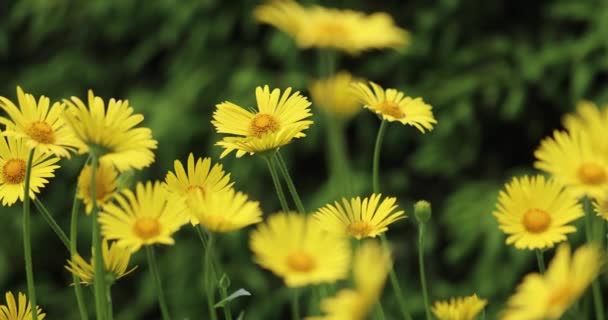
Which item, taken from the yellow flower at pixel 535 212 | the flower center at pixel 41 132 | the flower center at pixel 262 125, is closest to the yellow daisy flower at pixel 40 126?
the flower center at pixel 41 132

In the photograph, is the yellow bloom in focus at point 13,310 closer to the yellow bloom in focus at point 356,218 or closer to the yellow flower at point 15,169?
the yellow flower at point 15,169

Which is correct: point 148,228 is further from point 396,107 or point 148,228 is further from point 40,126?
point 396,107

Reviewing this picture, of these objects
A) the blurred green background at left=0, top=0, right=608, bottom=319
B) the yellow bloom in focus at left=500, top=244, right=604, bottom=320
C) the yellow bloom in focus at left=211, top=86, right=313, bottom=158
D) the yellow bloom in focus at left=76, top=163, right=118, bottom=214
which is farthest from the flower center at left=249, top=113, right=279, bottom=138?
the blurred green background at left=0, top=0, right=608, bottom=319

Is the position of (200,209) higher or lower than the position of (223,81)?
lower

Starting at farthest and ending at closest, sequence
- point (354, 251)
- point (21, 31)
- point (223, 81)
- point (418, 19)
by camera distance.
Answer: point (21, 31) < point (223, 81) < point (418, 19) < point (354, 251)

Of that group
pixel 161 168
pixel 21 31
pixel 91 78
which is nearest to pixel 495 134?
pixel 161 168

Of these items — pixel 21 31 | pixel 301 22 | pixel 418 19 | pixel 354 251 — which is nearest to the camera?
pixel 301 22

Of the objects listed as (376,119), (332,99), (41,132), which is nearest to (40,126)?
(41,132)

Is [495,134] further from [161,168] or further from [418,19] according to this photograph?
[161,168]
